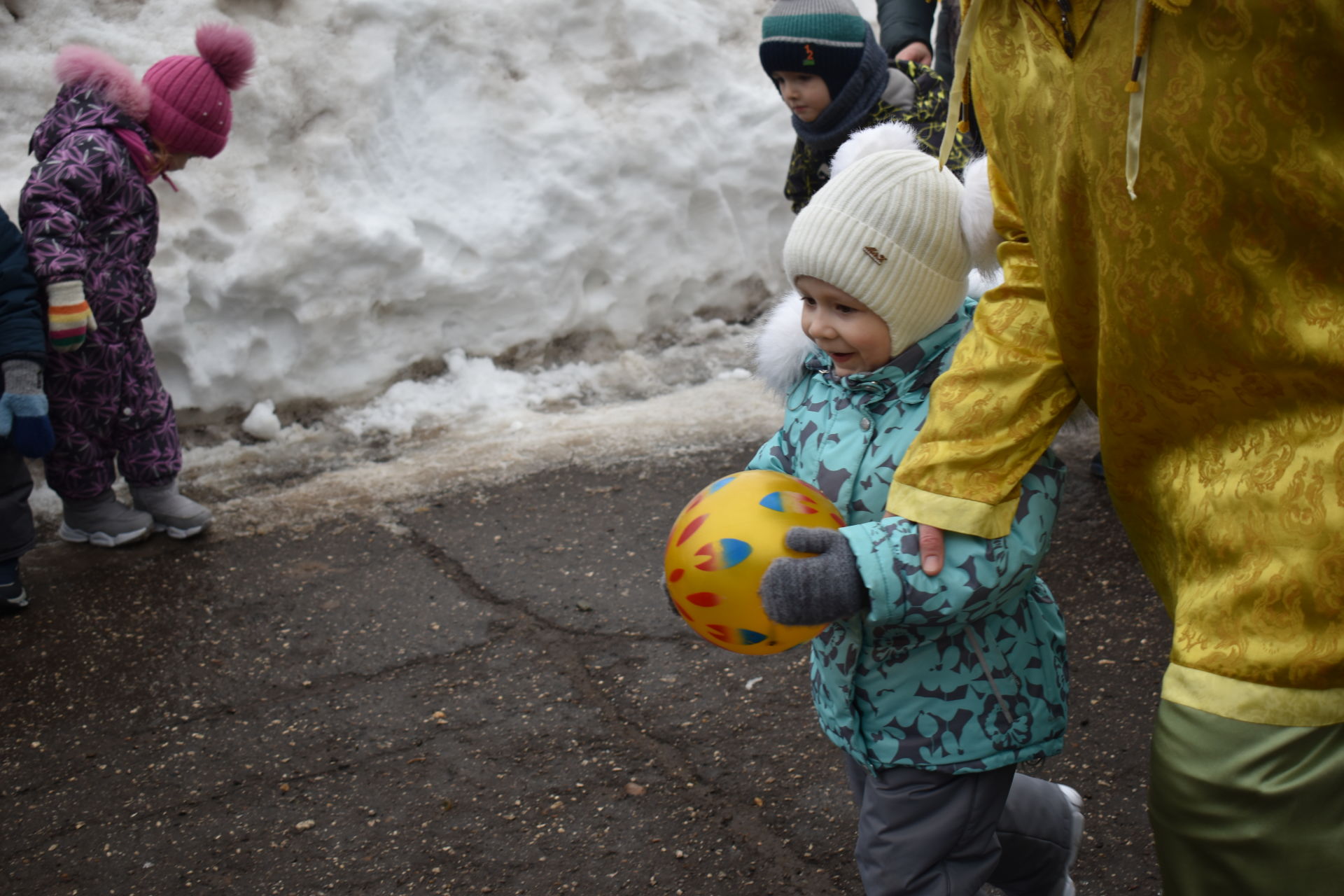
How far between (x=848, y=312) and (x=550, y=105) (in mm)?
5147

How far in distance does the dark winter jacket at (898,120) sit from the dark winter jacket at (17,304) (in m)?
2.68

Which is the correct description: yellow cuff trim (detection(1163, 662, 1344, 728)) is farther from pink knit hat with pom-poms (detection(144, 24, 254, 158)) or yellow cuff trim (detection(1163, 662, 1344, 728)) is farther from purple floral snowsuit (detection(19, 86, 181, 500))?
pink knit hat with pom-poms (detection(144, 24, 254, 158))

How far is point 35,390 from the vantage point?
13.7 ft

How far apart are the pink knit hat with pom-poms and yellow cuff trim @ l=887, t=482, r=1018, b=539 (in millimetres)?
3706

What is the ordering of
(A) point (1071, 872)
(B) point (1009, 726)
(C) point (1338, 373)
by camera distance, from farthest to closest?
(A) point (1071, 872)
(B) point (1009, 726)
(C) point (1338, 373)

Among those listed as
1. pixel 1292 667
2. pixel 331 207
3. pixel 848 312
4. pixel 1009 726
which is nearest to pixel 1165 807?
pixel 1292 667

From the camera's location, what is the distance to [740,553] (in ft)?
6.46

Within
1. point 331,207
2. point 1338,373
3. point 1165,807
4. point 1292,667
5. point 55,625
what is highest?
point 1338,373

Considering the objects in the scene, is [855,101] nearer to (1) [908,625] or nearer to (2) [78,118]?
(2) [78,118]

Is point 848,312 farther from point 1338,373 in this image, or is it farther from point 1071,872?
point 1071,872

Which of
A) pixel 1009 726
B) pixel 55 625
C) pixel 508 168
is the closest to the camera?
pixel 1009 726

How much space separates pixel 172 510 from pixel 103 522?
244 mm

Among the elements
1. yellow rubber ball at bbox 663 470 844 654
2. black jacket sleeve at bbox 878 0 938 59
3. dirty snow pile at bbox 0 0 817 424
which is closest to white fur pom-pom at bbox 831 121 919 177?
yellow rubber ball at bbox 663 470 844 654

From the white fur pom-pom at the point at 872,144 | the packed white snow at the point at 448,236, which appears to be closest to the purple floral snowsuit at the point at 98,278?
the packed white snow at the point at 448,236
